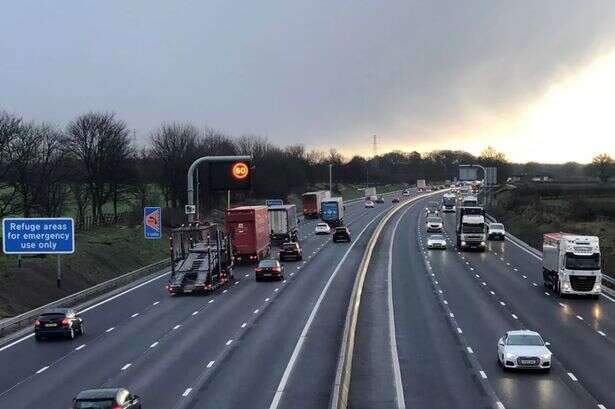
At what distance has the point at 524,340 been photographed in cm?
2559

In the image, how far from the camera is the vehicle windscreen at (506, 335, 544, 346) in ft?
83.4

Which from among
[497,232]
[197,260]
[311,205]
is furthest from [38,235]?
[311,205]

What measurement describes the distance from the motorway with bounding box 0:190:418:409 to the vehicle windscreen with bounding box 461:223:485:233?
24.8 meters

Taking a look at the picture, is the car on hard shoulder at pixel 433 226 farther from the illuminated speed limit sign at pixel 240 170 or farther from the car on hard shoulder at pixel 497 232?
the illuminated speed limit sign at pixel 240 170

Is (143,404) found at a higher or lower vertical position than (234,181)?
lower

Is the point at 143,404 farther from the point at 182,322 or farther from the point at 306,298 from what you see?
the point at 306,298

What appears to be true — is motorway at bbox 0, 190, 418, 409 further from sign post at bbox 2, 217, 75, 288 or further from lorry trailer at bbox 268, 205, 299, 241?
lorry trailer at bbox 268, 205, 299, 241

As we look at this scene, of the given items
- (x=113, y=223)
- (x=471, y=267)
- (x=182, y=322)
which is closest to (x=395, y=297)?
(x=182, y=322)

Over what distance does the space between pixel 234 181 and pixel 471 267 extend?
36.2 meters

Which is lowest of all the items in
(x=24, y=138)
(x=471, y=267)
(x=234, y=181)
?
(x=471, y=267)

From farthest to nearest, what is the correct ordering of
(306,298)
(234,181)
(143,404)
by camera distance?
(306,298)
(234,181)
(143,404)

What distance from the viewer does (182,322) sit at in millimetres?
35719

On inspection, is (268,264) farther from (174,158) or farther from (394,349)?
(174,158)

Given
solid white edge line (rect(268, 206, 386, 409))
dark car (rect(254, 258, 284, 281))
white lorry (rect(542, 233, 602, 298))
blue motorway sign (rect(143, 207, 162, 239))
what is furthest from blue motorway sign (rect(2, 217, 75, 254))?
white lorry (rect(542, 233, 602, 298))
